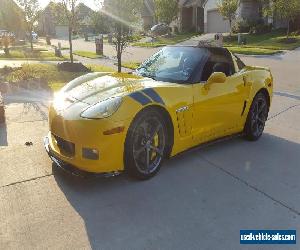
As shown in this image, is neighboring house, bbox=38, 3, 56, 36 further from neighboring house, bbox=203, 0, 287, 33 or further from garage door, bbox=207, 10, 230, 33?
garage door, bbox=207, 10, 230, 33

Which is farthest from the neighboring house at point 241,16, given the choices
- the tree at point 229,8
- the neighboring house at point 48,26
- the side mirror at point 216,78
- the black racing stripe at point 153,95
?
the neighboring house at point 48,26

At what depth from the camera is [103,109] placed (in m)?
3.86

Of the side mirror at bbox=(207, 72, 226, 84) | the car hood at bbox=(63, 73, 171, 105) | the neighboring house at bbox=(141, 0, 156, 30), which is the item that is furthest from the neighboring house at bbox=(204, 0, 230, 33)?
the car hood at bbox=(63, 73, 171, 105)

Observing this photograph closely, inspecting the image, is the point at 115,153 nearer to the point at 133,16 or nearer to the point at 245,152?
the point at 245,152

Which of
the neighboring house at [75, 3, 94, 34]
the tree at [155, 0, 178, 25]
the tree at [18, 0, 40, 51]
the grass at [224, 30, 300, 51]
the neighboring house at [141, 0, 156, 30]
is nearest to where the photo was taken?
the neighboring house at [75, 3, 94, 34]

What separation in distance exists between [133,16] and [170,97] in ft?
34.9

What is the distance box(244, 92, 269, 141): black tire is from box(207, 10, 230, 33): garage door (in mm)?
37831

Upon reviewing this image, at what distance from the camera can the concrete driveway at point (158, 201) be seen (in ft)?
10.3

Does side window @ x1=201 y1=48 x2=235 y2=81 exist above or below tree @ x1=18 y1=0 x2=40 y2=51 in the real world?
below

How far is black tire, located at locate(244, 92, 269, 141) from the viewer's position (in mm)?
5668

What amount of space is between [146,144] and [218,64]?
6.01 ft

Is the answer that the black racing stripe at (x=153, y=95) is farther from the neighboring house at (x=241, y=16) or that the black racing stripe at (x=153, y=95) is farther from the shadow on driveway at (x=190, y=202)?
the neighboring house at (x=241, y=16)

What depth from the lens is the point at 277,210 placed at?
3.69 m

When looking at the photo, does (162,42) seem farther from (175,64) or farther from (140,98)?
(140,98)
